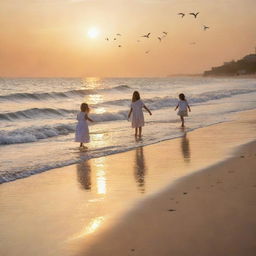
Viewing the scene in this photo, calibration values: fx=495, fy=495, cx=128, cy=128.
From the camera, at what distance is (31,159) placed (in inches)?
477

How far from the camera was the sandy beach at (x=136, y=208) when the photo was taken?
541 centimetres

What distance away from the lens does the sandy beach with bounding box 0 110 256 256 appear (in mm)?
5410

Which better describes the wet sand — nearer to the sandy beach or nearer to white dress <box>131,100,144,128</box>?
the sandy beach

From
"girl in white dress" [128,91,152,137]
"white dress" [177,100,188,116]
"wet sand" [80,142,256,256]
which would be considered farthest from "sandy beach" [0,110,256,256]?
"white dress" [177,100,188,116]

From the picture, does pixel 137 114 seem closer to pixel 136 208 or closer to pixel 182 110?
pixel 182 110

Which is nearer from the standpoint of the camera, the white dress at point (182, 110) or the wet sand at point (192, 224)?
the wet sand at point (192, 224)

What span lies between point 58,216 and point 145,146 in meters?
7.80

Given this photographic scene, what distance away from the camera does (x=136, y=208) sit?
6.93 m

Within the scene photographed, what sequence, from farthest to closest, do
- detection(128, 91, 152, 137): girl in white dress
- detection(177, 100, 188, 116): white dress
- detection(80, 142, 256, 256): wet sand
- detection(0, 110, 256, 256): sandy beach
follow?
detection(177, 100, 188, 116): white dress < detection(128, 91, 152, 137): girl in white dress < detection(0, 110, 256, 256): sandy beach < detection(80, 142, 256, 256): wet sand

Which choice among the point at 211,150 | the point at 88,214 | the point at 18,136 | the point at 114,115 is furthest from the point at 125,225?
the point at 114,115

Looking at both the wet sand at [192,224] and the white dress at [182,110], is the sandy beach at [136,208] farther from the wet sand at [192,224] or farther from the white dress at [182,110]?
the white dress at [182,110]

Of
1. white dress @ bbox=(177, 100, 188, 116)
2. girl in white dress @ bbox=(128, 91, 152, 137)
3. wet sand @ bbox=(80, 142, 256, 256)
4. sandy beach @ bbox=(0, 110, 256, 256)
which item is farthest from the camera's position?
white dress @ bbox=(177, 100, 188, 116)

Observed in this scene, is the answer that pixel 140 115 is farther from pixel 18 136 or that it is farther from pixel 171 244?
pixel 171 244

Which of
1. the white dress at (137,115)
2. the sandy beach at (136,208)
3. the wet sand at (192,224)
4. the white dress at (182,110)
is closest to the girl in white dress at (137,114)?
the white dress at (137,115)
